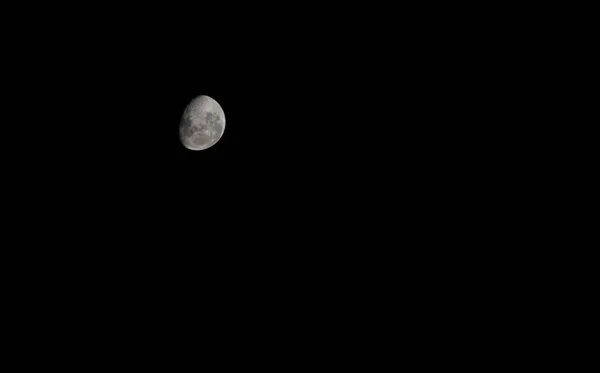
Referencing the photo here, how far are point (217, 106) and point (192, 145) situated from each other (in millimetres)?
495

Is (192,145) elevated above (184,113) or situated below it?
below

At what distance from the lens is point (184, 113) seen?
3.08 metres

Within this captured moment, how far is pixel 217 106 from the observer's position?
10.5ft

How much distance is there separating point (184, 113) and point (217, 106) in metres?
0.33

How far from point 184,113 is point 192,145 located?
1.11 feet

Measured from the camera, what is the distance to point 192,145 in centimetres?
301

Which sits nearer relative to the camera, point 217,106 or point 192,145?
point 192,145

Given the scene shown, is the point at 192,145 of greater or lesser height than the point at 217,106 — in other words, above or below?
below
